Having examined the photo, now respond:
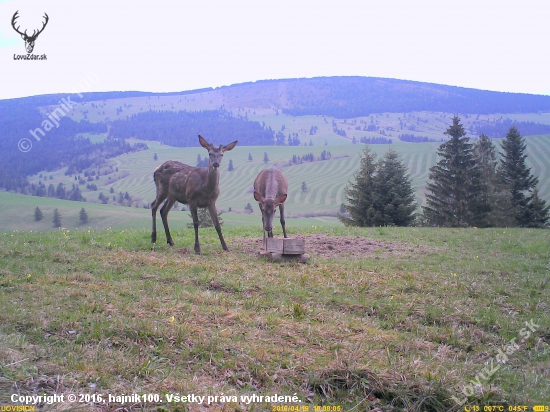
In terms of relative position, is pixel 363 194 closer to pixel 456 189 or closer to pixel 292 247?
pixel 456 189

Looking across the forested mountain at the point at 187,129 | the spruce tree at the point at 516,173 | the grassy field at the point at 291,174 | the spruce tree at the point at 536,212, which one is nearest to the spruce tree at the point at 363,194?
the spruce tree at the point at 516,173

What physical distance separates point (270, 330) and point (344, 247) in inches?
302

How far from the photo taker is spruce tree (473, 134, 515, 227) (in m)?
40.3

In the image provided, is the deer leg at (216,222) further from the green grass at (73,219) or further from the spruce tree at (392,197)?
the green grass at (73,219)

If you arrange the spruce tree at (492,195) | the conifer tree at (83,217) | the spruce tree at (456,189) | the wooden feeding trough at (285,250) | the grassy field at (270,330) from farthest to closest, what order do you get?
1. the conifer tree at (83,217)
2. the spruce tree at (492,195)
3. the spruce tree at (456,189)
4. the wooden feeding trough at (285,250)
5. the grassy field at (270,330)

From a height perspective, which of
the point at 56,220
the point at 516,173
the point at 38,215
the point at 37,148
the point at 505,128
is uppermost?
the point at 505,128

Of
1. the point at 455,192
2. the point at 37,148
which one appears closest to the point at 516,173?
the point at 455,192

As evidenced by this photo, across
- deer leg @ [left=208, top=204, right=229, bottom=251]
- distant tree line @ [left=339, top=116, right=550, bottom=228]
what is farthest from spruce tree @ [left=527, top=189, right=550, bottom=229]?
deer leg @ [left=208, top=204, right=229, bottom=251]

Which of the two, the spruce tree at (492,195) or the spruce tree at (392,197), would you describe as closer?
the spruce tree at (392,197)

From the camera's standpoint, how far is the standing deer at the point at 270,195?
12312 millimetres

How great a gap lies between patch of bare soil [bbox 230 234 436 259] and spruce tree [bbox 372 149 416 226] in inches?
789

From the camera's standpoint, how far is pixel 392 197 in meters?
35.2

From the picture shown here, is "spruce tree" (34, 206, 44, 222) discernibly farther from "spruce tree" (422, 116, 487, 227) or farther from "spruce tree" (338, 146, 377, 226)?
"spruce tree" (422, 116, 487, 227)

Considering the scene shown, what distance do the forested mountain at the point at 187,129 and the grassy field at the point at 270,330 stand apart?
443ft
